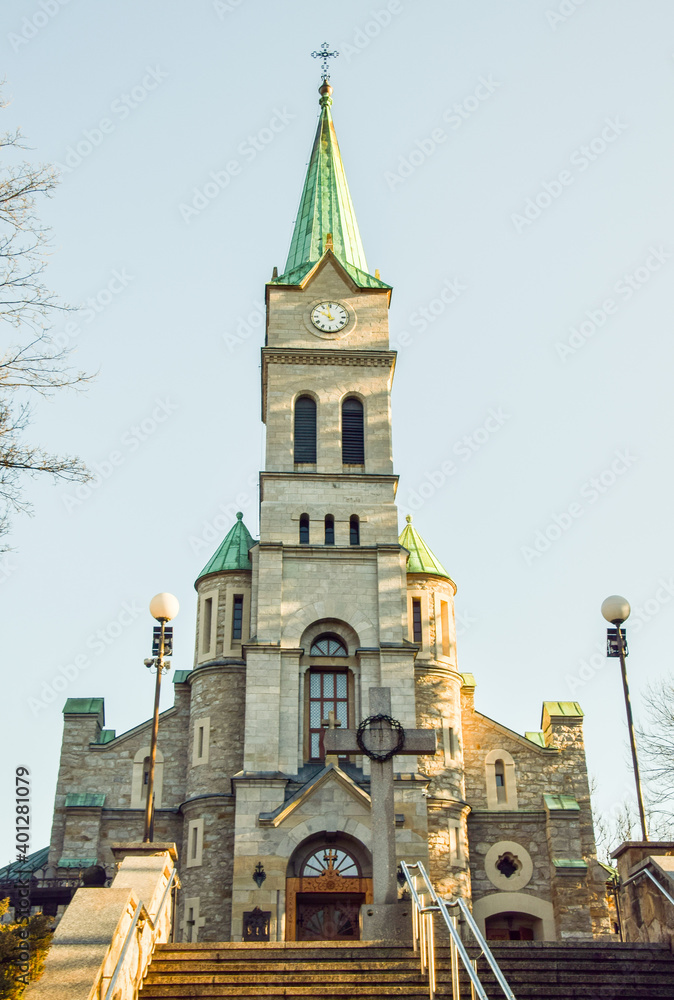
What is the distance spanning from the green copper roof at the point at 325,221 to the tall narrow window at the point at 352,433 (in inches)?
188

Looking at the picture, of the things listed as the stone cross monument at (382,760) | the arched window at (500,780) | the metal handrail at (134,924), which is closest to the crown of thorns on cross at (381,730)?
the stone cross monument at (382,760)

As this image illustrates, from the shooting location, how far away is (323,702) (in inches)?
1270

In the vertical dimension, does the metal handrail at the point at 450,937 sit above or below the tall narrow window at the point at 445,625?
below

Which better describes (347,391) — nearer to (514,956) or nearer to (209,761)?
(209,761)

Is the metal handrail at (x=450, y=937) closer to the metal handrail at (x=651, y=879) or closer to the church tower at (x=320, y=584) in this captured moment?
the metal handrail at (x=651, y=879)

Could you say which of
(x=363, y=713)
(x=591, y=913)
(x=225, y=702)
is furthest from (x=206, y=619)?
(x=591, y=913)

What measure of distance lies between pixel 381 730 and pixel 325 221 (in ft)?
85.9

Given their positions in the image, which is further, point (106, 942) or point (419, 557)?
point (419, 557)

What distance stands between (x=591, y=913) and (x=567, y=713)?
21.0 feet

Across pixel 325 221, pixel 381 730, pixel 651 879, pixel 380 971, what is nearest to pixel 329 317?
pixel 325 221

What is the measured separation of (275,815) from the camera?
29.1 meters

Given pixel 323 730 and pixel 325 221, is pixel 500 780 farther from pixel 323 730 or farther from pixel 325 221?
pixel 325 221

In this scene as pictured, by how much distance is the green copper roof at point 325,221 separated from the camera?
3938cm

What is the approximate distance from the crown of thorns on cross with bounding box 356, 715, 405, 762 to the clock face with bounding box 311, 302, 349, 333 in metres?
19.8
